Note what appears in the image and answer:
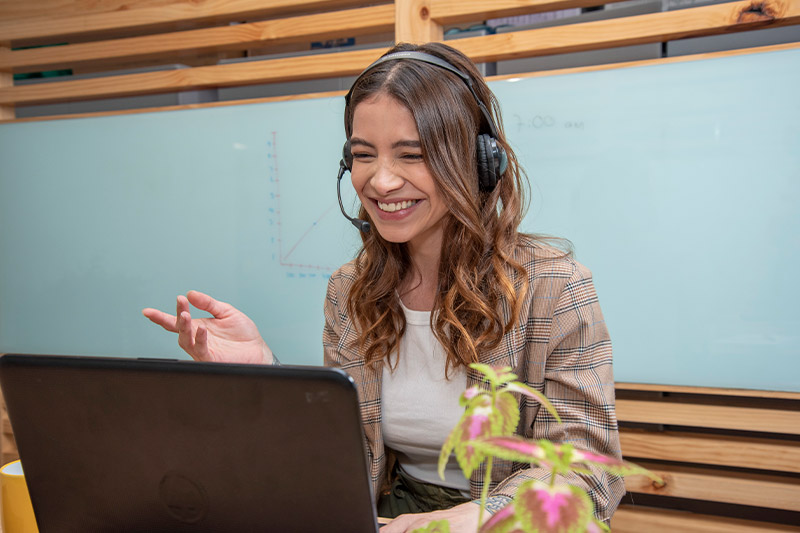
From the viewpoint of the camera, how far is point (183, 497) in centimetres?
56

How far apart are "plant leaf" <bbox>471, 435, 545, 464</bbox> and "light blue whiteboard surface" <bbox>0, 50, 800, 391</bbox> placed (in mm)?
1506

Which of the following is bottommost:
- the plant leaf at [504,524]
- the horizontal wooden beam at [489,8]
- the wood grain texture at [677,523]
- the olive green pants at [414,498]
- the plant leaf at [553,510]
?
the wood grain texture at [677,523]

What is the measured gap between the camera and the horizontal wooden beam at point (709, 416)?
1.62 meters

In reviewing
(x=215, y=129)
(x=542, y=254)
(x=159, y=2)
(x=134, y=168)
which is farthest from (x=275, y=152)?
(x=542, y=254)

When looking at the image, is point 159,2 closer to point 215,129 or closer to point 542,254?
point 215,129

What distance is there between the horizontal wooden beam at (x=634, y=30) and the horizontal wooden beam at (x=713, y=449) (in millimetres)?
1051

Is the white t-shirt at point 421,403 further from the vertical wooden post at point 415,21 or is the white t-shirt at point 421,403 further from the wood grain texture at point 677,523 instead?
the vertical wooden post at point 415,21

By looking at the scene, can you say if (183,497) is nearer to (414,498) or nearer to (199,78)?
(414,498)

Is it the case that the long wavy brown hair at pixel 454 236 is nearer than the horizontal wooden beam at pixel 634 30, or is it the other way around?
the long wavy brown hair at pixel 454 236

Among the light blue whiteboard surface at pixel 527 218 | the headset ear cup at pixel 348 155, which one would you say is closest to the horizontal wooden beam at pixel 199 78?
the light blue whiteboard surface at pixel 527 218

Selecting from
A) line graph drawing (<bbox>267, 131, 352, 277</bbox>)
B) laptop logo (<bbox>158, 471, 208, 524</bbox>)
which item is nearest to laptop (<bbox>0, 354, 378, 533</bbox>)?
laptop logo (<bbox>158, 471, 208, 524</bbox>)

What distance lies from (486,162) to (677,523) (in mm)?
1224

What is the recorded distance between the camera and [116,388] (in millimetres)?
546

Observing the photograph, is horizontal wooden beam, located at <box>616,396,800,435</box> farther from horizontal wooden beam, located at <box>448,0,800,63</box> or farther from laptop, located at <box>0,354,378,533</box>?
laptop, located at <box>0,354,378,533</box>
